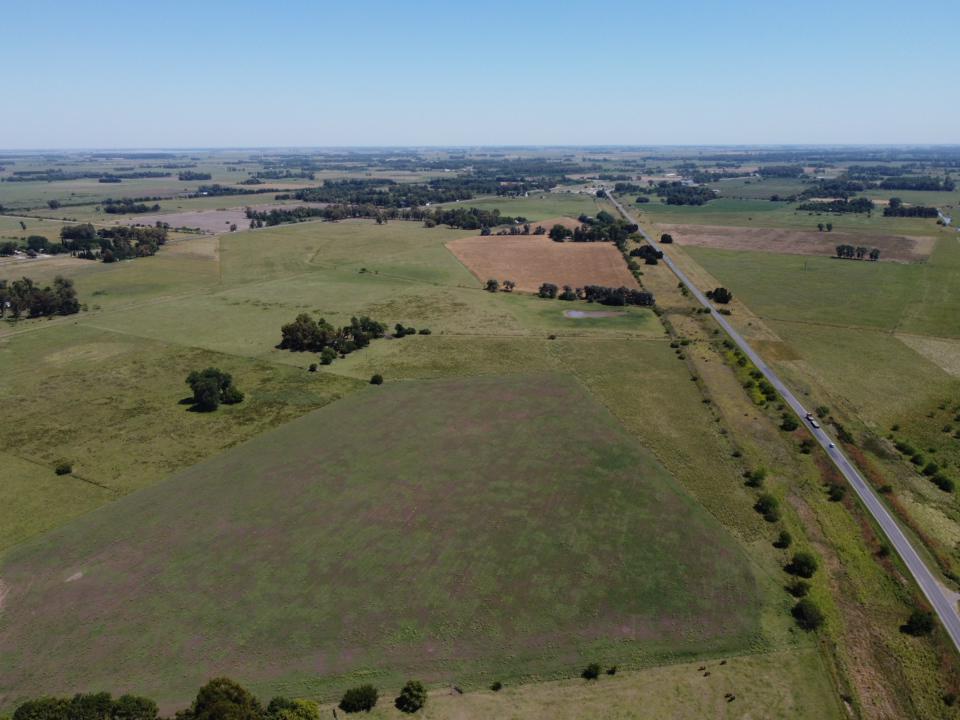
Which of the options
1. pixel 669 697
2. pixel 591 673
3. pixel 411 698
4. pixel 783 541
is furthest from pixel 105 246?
pixel 669 697

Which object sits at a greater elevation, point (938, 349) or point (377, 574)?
point (938, 349)

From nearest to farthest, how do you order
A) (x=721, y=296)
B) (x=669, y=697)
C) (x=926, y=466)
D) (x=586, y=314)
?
(x=669, y=697), (x=926, y=466), (x=586, y=314), (x=721, y=296)

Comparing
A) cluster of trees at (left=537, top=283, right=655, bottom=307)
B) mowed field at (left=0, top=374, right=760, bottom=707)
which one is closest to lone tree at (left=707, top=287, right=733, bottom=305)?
cluster of trees at (left=537, top=283, right=655, bottom=307)

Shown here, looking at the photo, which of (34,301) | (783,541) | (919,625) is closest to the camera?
(919,625)

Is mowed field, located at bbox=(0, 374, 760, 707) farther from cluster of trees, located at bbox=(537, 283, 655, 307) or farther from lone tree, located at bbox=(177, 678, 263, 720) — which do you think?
cluster of trees, located at bbox=(537, 283, 655, 307)

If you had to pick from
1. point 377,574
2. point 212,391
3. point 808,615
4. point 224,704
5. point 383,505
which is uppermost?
point 212,391

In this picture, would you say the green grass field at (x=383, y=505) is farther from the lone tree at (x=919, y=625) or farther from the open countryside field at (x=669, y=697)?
the lone tree at (x=919, y=625)

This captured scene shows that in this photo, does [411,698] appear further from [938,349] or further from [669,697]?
[938,349]
